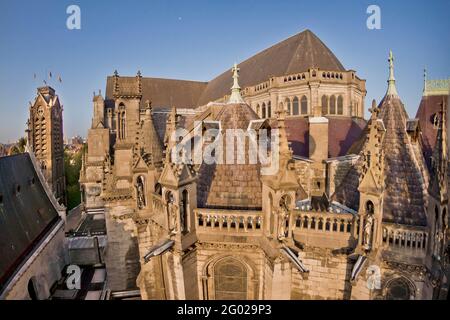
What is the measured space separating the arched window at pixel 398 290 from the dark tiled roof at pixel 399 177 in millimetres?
1288

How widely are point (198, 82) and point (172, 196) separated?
30367 millimetres

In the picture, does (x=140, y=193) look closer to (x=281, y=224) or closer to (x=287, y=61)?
(x=281, y=224)

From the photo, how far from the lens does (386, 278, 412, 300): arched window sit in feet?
16.8

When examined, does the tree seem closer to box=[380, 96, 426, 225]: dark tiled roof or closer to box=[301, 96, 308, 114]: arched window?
box=[301, 96, 308, 114]: arched window

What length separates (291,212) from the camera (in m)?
5.35

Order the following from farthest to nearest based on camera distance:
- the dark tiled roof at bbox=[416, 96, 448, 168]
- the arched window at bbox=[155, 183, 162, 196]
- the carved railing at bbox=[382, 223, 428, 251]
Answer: the arched window at bbox=[155, 183, 162, 196], the dark tiled roof at bbox=[416, 96, 448, 168], the carved railing at bbox=[382, 223, 428, 251]

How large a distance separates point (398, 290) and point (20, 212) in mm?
13342

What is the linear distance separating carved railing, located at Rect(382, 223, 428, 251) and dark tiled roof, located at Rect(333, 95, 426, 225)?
0.71ft

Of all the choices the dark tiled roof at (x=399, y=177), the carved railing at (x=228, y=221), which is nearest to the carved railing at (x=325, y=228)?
the dark tiled roof at (x=399, y=177)

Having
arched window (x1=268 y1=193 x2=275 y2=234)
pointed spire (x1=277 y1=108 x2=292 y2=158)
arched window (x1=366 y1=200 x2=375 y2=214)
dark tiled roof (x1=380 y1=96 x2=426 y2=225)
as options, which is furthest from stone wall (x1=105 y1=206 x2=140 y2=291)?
dark tiled roof (x1=380 y1=96 x2=426 y2=225)

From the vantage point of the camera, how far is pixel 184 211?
18.5 feet

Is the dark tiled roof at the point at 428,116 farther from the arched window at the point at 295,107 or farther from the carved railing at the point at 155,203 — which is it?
the arched window at the point at 295,107
